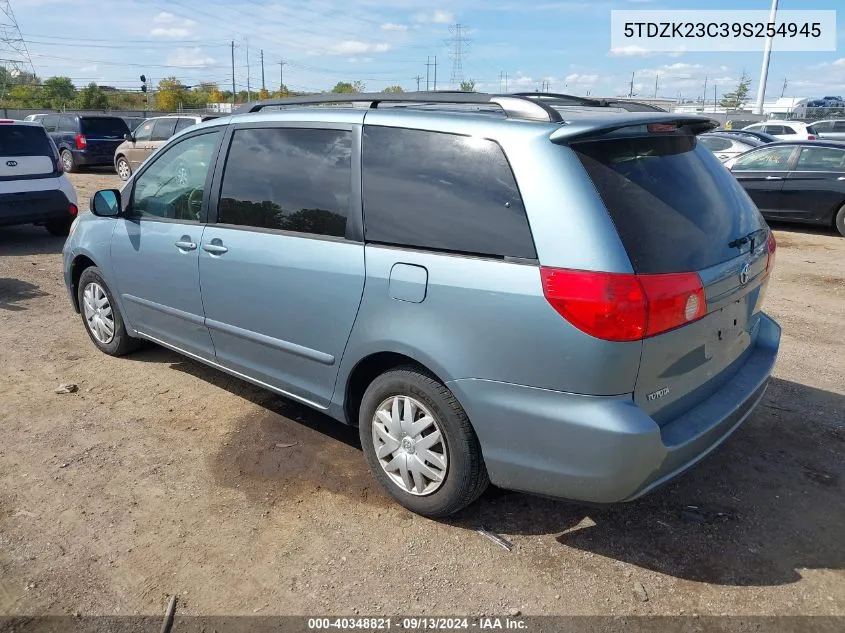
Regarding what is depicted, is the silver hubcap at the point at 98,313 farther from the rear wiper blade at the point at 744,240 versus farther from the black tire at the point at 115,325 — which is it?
the rear wiper blade at the point at 744,240

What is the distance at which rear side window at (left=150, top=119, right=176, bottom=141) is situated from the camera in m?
17.0

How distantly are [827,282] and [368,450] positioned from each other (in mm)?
6862

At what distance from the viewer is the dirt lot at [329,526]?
104 inches

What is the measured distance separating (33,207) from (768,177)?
1151 centimetres

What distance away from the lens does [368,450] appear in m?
3.28

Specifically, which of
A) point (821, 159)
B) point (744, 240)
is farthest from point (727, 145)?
point (744, 240)

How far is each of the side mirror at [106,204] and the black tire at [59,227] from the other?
6.13m

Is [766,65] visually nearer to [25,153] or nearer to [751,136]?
[751,136]

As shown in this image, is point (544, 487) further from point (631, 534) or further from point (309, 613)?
point (309, 613)

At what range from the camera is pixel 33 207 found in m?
9.17

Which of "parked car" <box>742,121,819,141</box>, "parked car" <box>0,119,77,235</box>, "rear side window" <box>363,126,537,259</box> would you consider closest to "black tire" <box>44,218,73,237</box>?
"parked car" <box>0,119,77,235</box>

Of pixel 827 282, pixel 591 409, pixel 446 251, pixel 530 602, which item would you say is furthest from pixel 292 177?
pixel 827 282

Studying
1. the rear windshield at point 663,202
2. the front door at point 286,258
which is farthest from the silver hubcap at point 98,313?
the rear windshield at point 663,202

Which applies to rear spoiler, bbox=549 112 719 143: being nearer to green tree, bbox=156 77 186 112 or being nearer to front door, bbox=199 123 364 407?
front door, bbox=199 123 364 407
